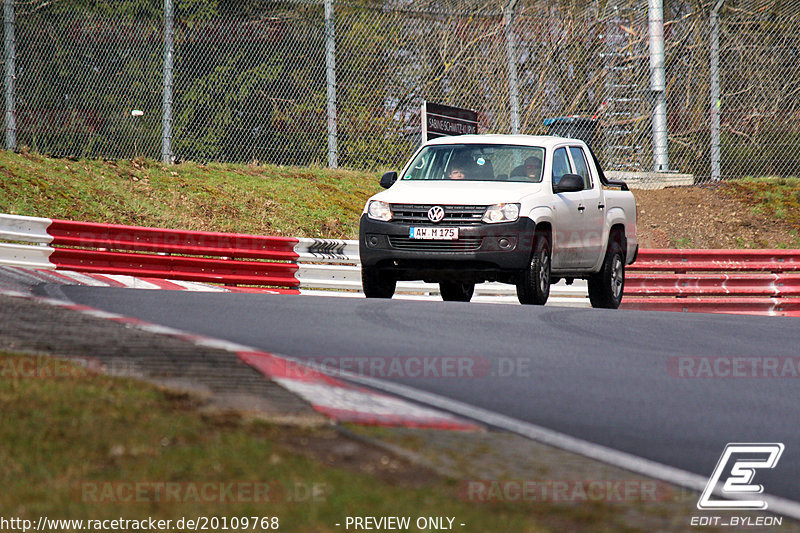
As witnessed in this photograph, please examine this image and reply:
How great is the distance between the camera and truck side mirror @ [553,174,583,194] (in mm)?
11945

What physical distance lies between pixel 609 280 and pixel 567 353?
5952 millimetres

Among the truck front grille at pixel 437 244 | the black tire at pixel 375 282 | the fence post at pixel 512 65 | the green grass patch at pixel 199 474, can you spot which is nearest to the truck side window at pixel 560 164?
the truck front grille at pixel 437 244

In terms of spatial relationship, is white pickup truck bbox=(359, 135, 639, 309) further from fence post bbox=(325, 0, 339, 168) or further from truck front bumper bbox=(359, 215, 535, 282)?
fence post bbox=(325, 0, 339, 168)

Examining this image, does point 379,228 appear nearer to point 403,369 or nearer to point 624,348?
point 624,348

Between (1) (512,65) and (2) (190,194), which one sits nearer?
(2) (190,194)

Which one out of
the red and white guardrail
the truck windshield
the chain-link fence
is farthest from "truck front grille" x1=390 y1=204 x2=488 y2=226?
the chain-link fence

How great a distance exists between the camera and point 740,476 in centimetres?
472

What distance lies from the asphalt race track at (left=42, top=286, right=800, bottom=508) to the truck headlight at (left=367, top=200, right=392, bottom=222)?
113cm

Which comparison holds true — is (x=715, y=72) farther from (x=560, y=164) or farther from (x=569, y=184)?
(x=569, y=184)

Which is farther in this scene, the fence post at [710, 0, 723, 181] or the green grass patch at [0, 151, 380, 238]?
the fence post at [710, 0, 723, 181]

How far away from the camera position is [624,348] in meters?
8.11

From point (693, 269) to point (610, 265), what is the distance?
357cm

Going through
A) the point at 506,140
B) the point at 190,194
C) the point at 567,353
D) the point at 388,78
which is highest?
the point at 388,78

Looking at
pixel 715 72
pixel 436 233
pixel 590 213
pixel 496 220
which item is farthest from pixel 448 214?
pixel 715 72
